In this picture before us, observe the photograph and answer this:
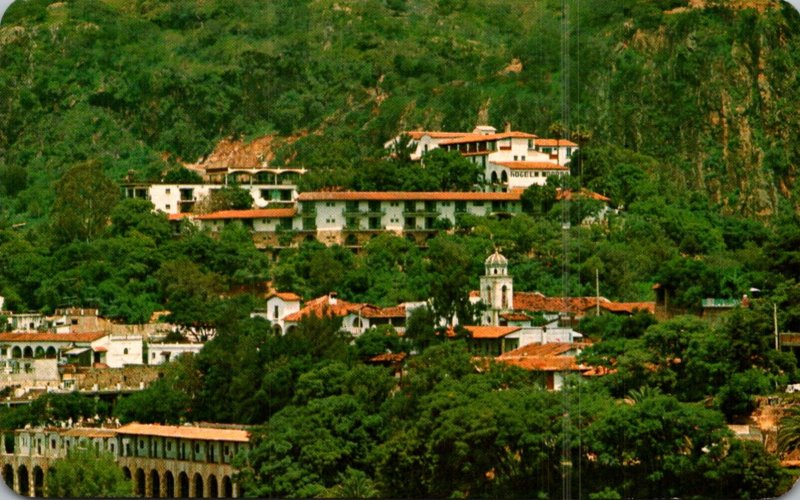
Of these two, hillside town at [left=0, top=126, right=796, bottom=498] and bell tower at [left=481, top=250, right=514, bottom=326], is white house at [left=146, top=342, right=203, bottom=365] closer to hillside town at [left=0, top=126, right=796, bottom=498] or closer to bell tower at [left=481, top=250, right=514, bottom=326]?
hillside town at [left=0, top=126, right=796, bottom=498]

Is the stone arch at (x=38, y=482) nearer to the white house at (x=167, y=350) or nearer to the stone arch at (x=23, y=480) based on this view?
the stone arch at (x=23, y=480)

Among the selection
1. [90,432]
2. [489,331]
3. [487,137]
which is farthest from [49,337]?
[487,137]

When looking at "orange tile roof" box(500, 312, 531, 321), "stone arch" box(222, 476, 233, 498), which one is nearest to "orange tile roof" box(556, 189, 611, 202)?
"orange tile roof" box(500, 312, 531, 321)

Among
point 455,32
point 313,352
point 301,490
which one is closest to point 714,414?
point 301,490

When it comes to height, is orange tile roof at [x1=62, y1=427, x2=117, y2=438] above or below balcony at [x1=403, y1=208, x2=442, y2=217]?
below

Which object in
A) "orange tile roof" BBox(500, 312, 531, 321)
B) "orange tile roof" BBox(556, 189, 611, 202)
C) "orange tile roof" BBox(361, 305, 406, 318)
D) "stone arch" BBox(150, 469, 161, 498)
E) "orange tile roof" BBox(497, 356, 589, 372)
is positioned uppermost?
"orange tile roof" BBox(556, 189, 611, 202)

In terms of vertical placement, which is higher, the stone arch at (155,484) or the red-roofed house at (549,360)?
the red-roofed house at (549,360)

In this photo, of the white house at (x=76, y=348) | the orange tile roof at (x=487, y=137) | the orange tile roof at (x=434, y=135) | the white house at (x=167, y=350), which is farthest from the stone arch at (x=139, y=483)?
the orange tile roof at (x=434, y=135)
